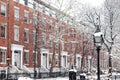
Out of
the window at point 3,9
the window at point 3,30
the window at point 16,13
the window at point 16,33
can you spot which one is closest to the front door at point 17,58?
the window at point 16,33

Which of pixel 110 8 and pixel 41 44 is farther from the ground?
pixel 110 8

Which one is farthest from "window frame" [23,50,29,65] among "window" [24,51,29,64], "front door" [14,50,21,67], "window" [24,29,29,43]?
"front door" [14,50,21,67]

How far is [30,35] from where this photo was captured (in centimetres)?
4878

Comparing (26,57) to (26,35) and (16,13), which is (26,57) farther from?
(16,13)

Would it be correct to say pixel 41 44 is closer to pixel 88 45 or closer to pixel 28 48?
pixel 28 48

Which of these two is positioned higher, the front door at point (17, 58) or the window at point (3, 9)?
the window at point (3, 9)

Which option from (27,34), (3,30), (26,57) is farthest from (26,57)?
(3,30)

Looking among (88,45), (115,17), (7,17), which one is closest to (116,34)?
(115,17)

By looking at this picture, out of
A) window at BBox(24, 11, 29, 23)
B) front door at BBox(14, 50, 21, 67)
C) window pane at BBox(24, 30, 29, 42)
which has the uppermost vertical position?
window at BBox(24, 11, 29, 23)

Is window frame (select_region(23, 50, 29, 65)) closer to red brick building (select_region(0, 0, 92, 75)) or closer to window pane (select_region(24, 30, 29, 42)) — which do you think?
red brick building (select_region(0, 0, 92, 75))

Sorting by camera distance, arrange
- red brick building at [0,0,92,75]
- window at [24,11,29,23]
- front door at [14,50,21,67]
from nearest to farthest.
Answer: red brick building at [0,0,92,75] → front door at [14,50,21,67] → window at [24,11,29,23]

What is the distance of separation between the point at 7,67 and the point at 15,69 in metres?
1.38

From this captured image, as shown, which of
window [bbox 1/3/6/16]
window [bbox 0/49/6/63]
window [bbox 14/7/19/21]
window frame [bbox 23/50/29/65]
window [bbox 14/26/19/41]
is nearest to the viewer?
window [bbox 0/49/6/63]

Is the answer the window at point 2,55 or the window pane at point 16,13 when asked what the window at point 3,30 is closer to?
the window at point 2,55
